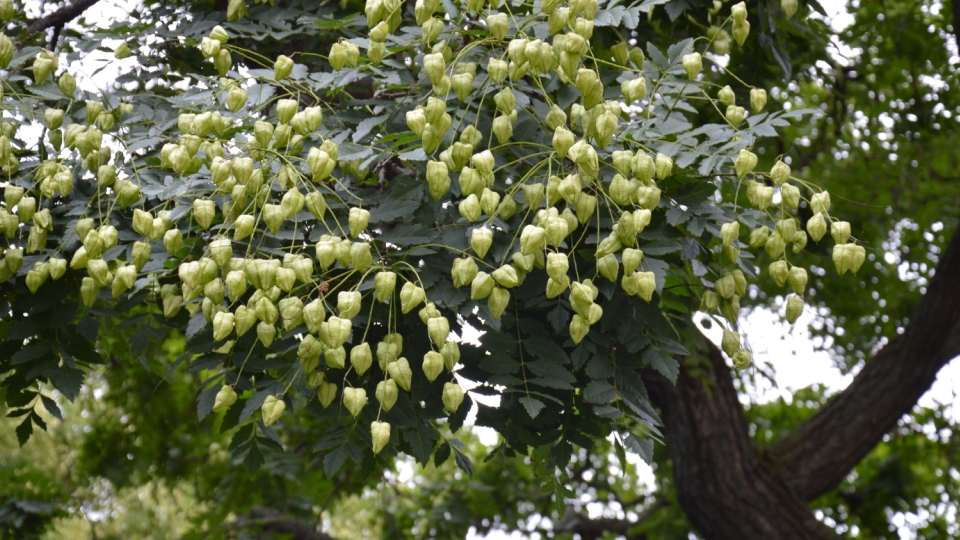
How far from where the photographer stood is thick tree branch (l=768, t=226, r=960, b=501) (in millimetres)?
4328

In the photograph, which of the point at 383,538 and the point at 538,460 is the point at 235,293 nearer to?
the point at 538,460

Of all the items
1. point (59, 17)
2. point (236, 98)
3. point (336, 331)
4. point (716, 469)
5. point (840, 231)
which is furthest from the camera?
point (716, 469)

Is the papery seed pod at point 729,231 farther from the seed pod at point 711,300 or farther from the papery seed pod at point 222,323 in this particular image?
the papery seed pod at point 222,323

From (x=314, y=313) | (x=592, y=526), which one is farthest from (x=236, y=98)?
(x=592, y=526)

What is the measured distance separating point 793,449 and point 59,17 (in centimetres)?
396

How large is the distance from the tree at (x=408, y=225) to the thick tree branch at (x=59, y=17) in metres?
0.01

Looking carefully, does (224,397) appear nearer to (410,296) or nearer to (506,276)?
(410,296)

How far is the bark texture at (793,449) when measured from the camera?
4348 millimetres

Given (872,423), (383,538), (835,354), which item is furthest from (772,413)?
(383,538)

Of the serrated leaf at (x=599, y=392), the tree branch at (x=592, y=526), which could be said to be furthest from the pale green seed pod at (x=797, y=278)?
the tree branch at (x=592, y=526)

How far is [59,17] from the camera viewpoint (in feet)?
9.98

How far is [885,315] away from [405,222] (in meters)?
4.54

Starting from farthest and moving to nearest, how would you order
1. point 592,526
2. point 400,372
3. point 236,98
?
point 592,526 → point 236,98 → point 400,372

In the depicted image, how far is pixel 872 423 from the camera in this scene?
14.9 ft
